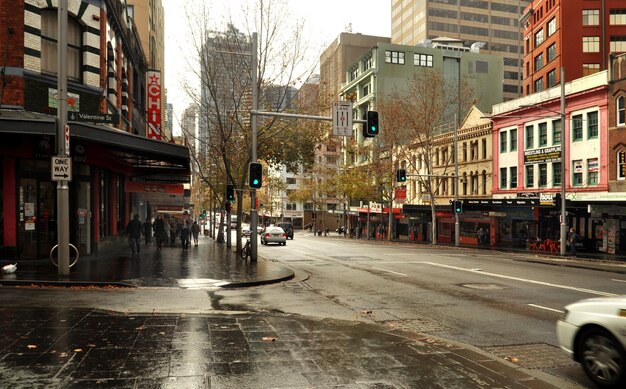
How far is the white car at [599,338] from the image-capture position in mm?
5922

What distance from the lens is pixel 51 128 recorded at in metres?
15.9

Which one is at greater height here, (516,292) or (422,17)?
(422,17)

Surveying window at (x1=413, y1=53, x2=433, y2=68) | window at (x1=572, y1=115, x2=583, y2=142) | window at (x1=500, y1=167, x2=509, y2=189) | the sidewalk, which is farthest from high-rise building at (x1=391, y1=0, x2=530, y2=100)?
the sidewalk

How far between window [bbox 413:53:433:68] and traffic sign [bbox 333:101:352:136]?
199ft

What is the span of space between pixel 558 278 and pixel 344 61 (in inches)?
3612

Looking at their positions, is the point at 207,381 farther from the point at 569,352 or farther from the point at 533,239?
the point at 533,239

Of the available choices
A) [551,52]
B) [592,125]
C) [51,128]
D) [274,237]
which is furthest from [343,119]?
[551,52]

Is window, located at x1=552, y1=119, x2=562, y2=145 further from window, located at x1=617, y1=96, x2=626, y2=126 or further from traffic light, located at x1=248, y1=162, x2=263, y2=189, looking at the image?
traffic light, located at x1=248, y1=162, x2=263, y2=189

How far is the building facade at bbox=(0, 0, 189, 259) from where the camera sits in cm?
1753

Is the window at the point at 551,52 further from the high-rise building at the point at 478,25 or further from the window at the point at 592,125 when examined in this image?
the high-rise building at the point at 478,25

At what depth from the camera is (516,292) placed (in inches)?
571

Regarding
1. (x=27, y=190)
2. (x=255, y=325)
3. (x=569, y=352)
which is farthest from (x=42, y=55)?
(x=569, y=352)

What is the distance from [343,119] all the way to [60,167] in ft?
32.0

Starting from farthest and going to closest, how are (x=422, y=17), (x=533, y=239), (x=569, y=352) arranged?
(x=422, y=17), (x=533, y=239), (x=569, y=352)
